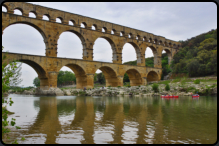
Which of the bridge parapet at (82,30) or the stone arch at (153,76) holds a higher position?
the bridge parapet at (82,30)

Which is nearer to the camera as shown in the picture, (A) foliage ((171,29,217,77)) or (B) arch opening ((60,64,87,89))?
(B) arch opening ((60,64,87,89))

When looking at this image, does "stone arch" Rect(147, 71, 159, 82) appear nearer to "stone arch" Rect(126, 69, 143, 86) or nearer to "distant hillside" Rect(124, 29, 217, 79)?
"distant hillside" Rect(124, 29, 217, 79)

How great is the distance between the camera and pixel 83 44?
30.6m

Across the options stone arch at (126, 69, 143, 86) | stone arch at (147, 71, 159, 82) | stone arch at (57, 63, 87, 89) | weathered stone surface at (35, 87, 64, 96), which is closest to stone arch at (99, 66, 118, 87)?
stone arch at (57, 63, 87, 89)

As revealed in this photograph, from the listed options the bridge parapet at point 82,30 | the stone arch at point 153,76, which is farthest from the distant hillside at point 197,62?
the bridge parapet at point 82,30

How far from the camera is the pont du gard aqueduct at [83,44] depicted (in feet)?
81.7

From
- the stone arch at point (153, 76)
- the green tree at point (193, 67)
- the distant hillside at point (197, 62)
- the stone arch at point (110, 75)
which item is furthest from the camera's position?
the stone arch at point (153, 76)

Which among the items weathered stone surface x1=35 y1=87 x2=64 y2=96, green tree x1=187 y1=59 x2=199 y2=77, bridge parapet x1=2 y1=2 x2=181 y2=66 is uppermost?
bridge parapet x1=2 y1=2 x2=181 y2=66

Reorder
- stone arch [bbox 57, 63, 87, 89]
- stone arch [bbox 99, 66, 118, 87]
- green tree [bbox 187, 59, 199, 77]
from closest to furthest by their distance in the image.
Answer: stone arch [bbox 57, 63, 87, 89] → stone arch [bbox 99, 66, 118, 87] → green tree [bbox 187, 59, 199, 77]

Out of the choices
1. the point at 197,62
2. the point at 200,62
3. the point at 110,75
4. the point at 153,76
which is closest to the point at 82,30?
the point at 110,75

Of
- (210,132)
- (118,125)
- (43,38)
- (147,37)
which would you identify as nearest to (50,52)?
(43,38)

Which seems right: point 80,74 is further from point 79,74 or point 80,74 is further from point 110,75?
point 110,75

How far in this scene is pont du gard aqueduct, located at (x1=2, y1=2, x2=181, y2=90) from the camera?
24.9 meters

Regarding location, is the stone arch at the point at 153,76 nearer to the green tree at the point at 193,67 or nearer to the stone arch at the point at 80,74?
the green tree at the point at 193,67
